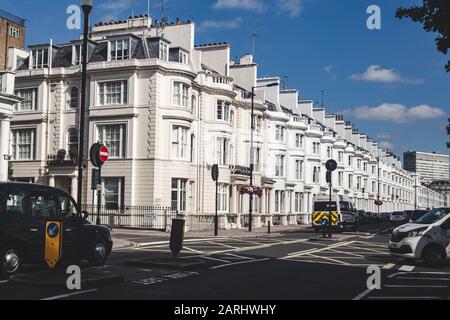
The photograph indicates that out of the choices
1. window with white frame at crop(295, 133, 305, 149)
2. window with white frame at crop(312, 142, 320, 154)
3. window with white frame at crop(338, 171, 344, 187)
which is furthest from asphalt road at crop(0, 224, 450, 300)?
window with white frame at crop(338, 171, 344, 187)

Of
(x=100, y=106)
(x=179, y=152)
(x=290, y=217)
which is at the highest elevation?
(x=100, y=106)

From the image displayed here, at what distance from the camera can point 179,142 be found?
3888cm

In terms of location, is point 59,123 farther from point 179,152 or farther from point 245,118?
point 245,118

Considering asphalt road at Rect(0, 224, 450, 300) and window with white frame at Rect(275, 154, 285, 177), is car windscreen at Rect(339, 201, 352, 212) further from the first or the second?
asphalt road at Rect(0, 224, 450, 300)

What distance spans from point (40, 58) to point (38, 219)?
Answer: 107 ft

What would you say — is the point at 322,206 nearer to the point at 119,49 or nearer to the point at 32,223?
the point at 119,49

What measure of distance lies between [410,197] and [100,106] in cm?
11330

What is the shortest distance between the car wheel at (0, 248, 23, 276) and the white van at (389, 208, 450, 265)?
10.9 meters

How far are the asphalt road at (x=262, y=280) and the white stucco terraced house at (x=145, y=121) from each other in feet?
61.4

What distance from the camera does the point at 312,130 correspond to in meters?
64.4

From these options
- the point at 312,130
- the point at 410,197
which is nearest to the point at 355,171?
the point at 312,130

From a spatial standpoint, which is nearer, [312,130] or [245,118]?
[245,118]

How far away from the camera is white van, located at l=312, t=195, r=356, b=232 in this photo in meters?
37.8

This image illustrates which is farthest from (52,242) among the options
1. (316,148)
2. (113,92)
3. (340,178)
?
(340,178)
